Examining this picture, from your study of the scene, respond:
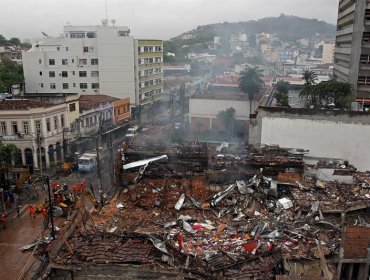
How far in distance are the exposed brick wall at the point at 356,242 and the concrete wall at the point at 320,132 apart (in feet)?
31.8

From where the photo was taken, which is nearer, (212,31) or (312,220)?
(312,220)

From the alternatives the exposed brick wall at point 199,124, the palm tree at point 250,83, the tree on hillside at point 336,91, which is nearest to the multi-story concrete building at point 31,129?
the exposed brick wall at point 199,124

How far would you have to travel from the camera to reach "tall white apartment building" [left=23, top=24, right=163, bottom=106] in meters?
36.1

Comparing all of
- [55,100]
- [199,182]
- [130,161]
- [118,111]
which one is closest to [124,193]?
[130,161]

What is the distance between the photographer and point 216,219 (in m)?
12.1

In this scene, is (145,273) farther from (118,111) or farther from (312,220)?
(118,111)

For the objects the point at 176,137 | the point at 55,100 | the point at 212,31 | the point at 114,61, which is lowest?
the point at 176,137

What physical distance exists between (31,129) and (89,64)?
1629 centimetres

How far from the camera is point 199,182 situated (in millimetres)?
14023

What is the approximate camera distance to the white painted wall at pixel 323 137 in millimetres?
17906

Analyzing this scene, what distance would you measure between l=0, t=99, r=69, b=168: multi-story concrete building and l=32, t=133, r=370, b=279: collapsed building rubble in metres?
8.18

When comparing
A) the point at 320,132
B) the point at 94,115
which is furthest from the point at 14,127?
the point at 320,132

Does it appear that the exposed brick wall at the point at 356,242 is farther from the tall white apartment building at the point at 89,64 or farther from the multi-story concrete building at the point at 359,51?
the tall white apartment building at the point at 89,64

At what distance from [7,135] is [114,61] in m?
16.7
